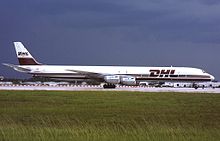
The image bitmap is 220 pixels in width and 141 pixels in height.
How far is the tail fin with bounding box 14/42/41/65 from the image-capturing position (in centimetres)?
8794

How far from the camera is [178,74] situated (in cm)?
7856

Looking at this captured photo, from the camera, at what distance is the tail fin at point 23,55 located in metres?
87.9

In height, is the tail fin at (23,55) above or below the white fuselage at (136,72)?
above

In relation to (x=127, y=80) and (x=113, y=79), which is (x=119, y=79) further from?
(x=127, y=80)

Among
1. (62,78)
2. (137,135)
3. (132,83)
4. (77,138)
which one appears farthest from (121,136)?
(62,78)

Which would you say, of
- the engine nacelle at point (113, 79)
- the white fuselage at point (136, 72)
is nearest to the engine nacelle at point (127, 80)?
the engine nacelle at point (113, 79)

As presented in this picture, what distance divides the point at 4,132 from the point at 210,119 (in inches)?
415

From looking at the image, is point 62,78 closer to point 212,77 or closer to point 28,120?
point 212,77

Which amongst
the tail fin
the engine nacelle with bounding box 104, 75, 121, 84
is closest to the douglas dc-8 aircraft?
the engine nacelle with bounding box 104, 75, 121, 84

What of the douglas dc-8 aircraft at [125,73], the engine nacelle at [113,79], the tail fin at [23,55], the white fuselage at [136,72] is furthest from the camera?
the tail fin at [23,55]

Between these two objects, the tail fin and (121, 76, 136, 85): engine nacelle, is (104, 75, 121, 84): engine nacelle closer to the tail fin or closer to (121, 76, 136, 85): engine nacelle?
(121, 76, 136, 85): engine nacelle

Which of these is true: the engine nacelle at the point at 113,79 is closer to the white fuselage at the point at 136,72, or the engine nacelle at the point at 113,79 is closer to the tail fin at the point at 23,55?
the white fuselage at the point at 136,72

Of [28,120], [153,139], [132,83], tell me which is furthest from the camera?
[132,83]

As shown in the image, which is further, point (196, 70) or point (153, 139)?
point (196, 70)
